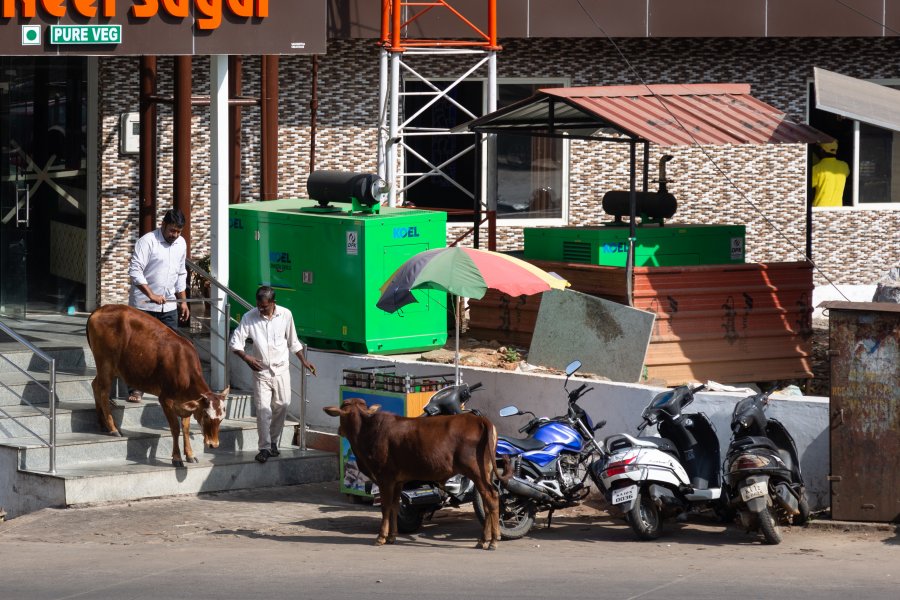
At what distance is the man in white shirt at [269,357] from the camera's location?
535 inches

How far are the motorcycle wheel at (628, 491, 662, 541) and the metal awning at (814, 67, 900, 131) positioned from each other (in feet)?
15.6

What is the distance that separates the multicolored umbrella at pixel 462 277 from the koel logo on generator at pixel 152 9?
3.59m

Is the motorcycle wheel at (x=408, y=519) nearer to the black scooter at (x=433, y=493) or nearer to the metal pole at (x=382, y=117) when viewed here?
the black scooter at (x=433, y=493)

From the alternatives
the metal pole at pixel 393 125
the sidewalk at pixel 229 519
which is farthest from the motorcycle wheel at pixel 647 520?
the metal pole at pixel 393 125

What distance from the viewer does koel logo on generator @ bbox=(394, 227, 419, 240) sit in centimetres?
1523

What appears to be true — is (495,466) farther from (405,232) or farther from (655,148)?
(655,148)

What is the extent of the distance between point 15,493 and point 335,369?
3542 mm

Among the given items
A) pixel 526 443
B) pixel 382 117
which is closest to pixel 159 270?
pixel 526 443

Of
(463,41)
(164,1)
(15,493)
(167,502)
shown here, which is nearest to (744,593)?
(167,502)

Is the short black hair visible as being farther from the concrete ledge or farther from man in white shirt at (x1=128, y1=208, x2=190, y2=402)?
the concrete ledge

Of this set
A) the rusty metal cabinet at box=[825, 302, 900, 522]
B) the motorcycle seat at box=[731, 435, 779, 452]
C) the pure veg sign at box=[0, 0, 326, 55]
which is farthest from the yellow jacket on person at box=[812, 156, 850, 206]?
the motorcycle seat at box=[731, 435, 779, 452]

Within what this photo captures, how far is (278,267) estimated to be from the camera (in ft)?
52.3

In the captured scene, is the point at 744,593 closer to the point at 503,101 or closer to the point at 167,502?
the point at 167,502

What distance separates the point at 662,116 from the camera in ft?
50.7
